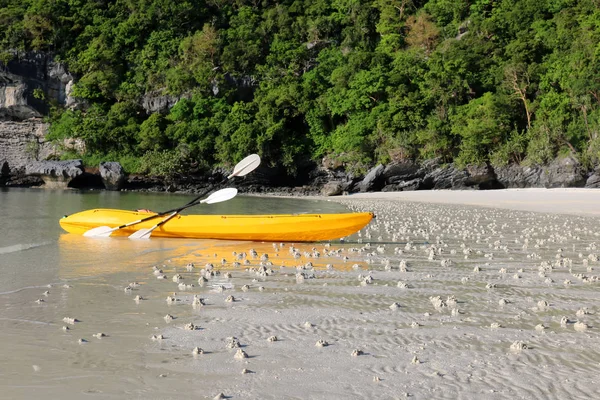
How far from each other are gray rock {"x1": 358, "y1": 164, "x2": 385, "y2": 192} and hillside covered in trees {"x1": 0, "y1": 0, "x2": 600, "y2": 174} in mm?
1459

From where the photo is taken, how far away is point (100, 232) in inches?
466

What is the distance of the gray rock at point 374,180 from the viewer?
37.5 m

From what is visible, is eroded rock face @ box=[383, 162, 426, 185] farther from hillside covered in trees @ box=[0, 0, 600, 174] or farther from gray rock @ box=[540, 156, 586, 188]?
gray rock @ box=[540, 156, 586, 188]

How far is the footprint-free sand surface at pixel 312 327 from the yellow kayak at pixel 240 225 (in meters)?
1.54

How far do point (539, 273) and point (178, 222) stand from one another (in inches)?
291

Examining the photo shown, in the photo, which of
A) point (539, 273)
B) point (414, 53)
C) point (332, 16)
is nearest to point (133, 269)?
point (539, 273)

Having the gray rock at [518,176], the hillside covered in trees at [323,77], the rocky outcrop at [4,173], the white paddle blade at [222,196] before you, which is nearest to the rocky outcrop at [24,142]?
the rocky outcrop at [4,173]

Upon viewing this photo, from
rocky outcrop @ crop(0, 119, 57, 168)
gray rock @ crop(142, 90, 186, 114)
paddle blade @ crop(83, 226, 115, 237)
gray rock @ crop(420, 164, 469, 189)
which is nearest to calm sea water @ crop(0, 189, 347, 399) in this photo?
paddle blade @ crop(83, 226, 115, 237)

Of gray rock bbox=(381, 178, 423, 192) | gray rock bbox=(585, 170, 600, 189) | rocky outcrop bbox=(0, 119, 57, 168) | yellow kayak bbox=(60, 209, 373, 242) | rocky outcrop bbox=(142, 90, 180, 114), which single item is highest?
rocky outcrop bbox=(142, 90, 180, 114)

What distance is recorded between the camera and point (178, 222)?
11.5 m

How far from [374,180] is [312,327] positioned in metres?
33.4

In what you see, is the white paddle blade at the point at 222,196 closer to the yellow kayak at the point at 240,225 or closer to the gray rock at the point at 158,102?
the yellow kayak at the point at 240,225

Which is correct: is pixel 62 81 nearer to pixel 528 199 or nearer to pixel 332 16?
pixel 332 16

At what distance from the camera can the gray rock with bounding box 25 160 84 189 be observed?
42.4 meters
